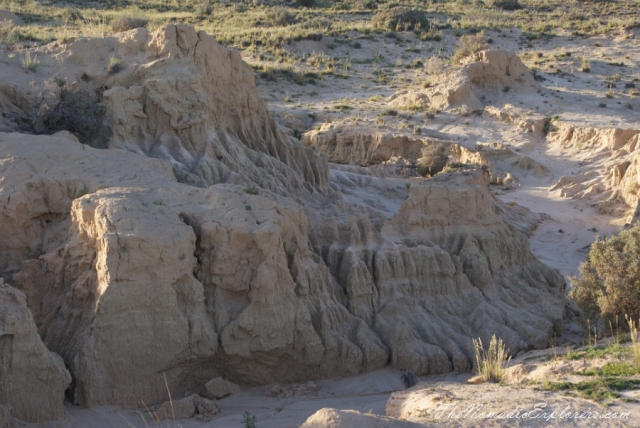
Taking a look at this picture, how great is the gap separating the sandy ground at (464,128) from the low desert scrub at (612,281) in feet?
10.3

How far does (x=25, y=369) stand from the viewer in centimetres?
1010

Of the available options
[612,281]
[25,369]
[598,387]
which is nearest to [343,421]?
[598,387]

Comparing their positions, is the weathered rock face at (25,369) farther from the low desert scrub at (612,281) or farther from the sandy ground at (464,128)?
the low desert scrub at (612,281)

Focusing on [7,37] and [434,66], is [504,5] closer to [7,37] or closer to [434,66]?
[434,66]

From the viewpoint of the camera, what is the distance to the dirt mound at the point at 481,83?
32.9 m

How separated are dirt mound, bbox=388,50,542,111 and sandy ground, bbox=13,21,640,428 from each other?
0.83m

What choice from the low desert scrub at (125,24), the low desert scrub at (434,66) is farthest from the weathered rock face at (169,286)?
the low desert scrub at (434,66)

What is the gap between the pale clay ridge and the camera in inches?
446

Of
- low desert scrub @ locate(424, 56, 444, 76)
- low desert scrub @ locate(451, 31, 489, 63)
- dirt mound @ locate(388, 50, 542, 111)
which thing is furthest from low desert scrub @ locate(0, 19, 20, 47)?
low desert scrub @ locate(451, 31, 489, 63)

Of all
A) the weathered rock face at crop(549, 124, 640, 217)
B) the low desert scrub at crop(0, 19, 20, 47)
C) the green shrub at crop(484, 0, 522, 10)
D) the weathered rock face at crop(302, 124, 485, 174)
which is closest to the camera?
the low desert scrub at crop(0, 19, 20, 47)

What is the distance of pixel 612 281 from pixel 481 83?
2112 centimetres

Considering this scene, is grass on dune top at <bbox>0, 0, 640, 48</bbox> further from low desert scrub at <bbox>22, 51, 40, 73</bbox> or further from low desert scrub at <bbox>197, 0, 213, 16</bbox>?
low desert scrub at <bbox>22, 51, 40, 73</bbox>

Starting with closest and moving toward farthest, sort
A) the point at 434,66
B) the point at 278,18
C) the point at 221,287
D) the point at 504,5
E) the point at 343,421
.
Result: the point at 343,421 < the point at 221,287 < the point at 434,66 < the point at 278,18 < the point at 504,5

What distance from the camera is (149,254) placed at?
11.3 meters
